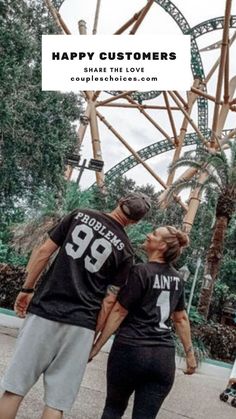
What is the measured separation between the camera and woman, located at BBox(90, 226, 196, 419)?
233 centimetres

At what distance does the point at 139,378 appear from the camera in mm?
2326

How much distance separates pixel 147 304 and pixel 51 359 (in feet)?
1.66

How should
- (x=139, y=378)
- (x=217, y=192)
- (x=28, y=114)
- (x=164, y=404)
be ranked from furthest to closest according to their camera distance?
1. (x=28, y=114)
2. (x=217, y=192)
3. (x=164, y=404)
4. (x=139, y=378)

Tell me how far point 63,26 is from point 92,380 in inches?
547

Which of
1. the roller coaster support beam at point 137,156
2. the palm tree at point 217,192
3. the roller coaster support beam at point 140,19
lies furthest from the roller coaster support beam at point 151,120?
the palm tree at point 217,192

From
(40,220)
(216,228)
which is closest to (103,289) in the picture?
(40,220)

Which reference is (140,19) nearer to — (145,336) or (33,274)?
(33,274)

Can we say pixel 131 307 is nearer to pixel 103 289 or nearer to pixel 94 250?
pixel 103 289

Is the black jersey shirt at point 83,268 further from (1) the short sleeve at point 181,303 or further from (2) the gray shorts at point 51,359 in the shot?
(1) the short sleeve at point 181,303

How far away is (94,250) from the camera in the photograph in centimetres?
241

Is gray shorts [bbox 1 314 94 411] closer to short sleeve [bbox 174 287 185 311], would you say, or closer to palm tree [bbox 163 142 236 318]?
short sleeve [bbox 174 287 185 311]

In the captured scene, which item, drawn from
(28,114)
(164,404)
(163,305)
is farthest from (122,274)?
(28,114)

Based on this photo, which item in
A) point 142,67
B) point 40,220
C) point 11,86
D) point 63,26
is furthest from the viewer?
point 63,26

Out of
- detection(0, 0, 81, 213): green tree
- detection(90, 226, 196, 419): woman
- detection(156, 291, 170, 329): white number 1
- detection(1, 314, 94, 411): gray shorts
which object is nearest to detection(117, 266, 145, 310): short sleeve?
detection(90, 226, 196, 419): woman
